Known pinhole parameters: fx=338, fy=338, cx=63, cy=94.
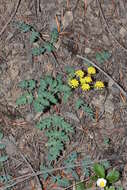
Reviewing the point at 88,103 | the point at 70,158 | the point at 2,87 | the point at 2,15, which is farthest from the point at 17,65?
the point at 70,158

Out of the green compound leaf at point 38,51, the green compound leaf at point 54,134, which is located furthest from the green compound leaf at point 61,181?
the green compound leaf at point 38,51

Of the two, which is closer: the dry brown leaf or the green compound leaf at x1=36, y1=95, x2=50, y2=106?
the green compound leaf at x1=36, y1=95, x2=50, y2=106

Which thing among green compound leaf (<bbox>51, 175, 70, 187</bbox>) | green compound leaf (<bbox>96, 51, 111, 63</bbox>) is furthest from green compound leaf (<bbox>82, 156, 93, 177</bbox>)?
green compound leaf (<bbox>96, 51, 111, 63</bbox>)

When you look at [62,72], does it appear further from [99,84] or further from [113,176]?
[113,176]

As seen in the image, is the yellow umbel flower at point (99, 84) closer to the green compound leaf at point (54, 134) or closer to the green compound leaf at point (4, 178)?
the green compound leaf at point (54, 134)

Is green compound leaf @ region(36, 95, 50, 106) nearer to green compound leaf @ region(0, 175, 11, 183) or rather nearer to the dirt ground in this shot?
the dirt ground

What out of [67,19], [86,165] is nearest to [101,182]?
[86,165]

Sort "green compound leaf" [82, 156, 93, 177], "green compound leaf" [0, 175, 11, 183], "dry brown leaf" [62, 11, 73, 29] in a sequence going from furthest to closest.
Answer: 1. "dry brown leaf" [62, 11, 73, 29]
2. "green compound leaf" [82, 156, 93, 177]
3. "green compound leaf" [0, 175, 11, 183]
